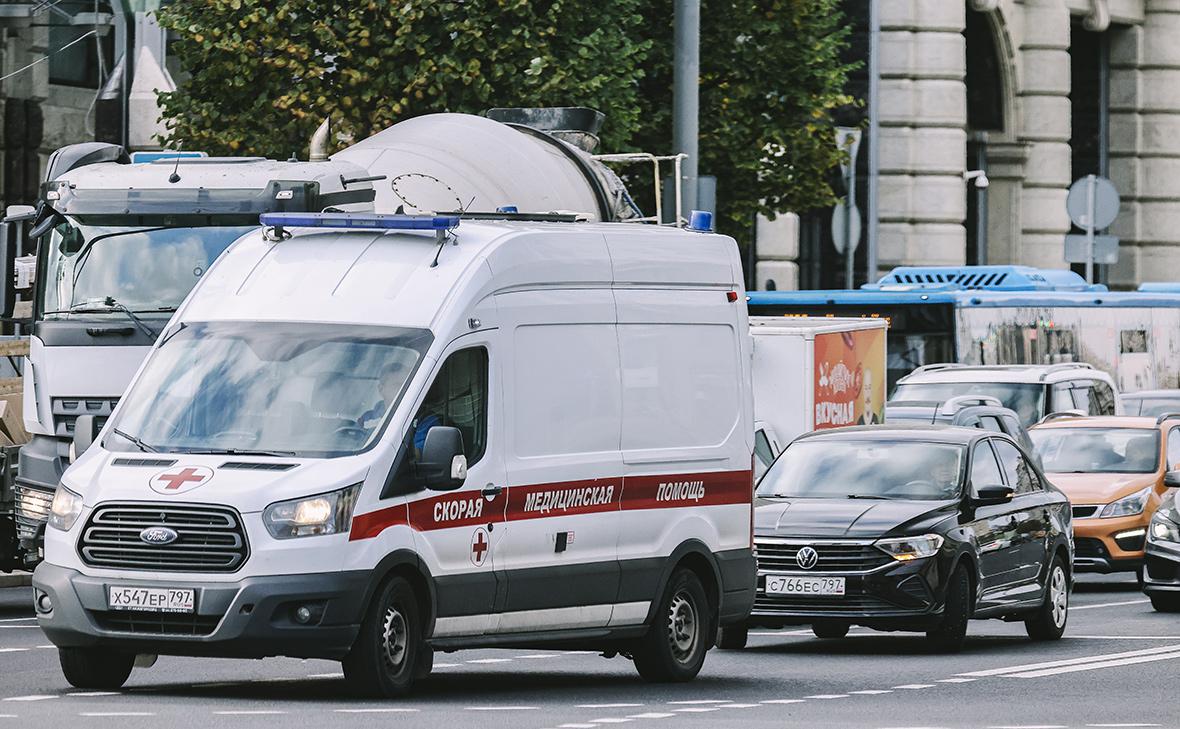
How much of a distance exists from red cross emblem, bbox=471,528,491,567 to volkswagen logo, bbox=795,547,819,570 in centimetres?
443

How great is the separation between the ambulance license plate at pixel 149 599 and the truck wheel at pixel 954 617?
640cm

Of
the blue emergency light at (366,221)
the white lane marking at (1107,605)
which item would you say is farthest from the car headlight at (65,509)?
the white lane marking at (1107,605)

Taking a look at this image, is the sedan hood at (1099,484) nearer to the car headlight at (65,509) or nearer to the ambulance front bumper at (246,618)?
the ambulance front bumper at (246,618)

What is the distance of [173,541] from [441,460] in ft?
4.19

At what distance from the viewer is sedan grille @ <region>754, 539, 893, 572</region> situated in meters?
17.8

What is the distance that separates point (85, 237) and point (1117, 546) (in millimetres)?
10022

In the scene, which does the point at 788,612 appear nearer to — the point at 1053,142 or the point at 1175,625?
the point at 1175,625

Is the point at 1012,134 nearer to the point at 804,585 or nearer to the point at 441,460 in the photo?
the point at 804,585

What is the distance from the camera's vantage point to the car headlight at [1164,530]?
21.5 meters

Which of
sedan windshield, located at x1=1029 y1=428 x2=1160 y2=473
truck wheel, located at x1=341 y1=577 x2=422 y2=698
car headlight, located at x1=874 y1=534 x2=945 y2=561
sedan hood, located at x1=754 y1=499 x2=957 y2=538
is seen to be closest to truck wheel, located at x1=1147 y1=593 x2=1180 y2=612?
sedan hood, located at x1=754 y1=499 x2=957 y2=538

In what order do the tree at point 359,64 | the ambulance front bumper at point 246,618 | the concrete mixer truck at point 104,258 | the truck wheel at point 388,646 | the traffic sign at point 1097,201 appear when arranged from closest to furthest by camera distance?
1. the ambulance front bumper at point 246,618
2. the truck wheel at point 388,646
3. the concrete mixer truck at point 104,258
4. the tree at point 359,64
5. the traffic sign at point 1097,201

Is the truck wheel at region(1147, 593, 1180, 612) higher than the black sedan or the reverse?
the reverse

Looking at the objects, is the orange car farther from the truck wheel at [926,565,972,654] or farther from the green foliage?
the truck wheel at [926,565,972,654]

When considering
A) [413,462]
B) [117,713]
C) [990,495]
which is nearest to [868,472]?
[990,495]
